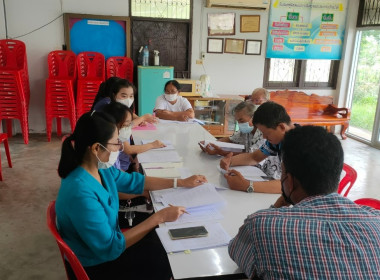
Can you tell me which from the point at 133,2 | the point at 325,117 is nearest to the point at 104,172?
the point at 133,2

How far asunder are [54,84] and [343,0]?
17.0 feet

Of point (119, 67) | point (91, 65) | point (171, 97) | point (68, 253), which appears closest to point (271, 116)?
point (68, 253)

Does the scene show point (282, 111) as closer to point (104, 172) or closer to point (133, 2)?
point (104, 172)

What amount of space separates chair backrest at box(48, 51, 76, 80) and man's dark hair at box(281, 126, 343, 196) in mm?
4802

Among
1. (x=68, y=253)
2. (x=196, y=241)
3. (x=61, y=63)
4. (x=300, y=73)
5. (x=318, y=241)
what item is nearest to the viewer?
(x=318, y=241)

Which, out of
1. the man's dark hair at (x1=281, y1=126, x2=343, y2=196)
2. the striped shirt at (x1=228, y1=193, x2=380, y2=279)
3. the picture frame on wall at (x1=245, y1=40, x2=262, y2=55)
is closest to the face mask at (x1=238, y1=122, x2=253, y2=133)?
the man's dark hair at (x1=281, y1=126, x2=343, y2=196)

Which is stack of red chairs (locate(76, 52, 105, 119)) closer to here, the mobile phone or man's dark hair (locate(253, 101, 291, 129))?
man's dark hair (locate(253, 101, 291, 129))

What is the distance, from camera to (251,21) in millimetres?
5875

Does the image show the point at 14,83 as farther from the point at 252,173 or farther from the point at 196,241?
the point at 196,241

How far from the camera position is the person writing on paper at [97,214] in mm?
1290

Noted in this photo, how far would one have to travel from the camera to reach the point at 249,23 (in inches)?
232

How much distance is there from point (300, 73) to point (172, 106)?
3354 mm

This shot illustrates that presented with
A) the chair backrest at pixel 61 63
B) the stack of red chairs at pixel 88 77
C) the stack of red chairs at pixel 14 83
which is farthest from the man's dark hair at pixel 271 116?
the stack of red chairs at pixel 14 83

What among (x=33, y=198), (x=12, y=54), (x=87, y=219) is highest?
(x=12, y=54)
